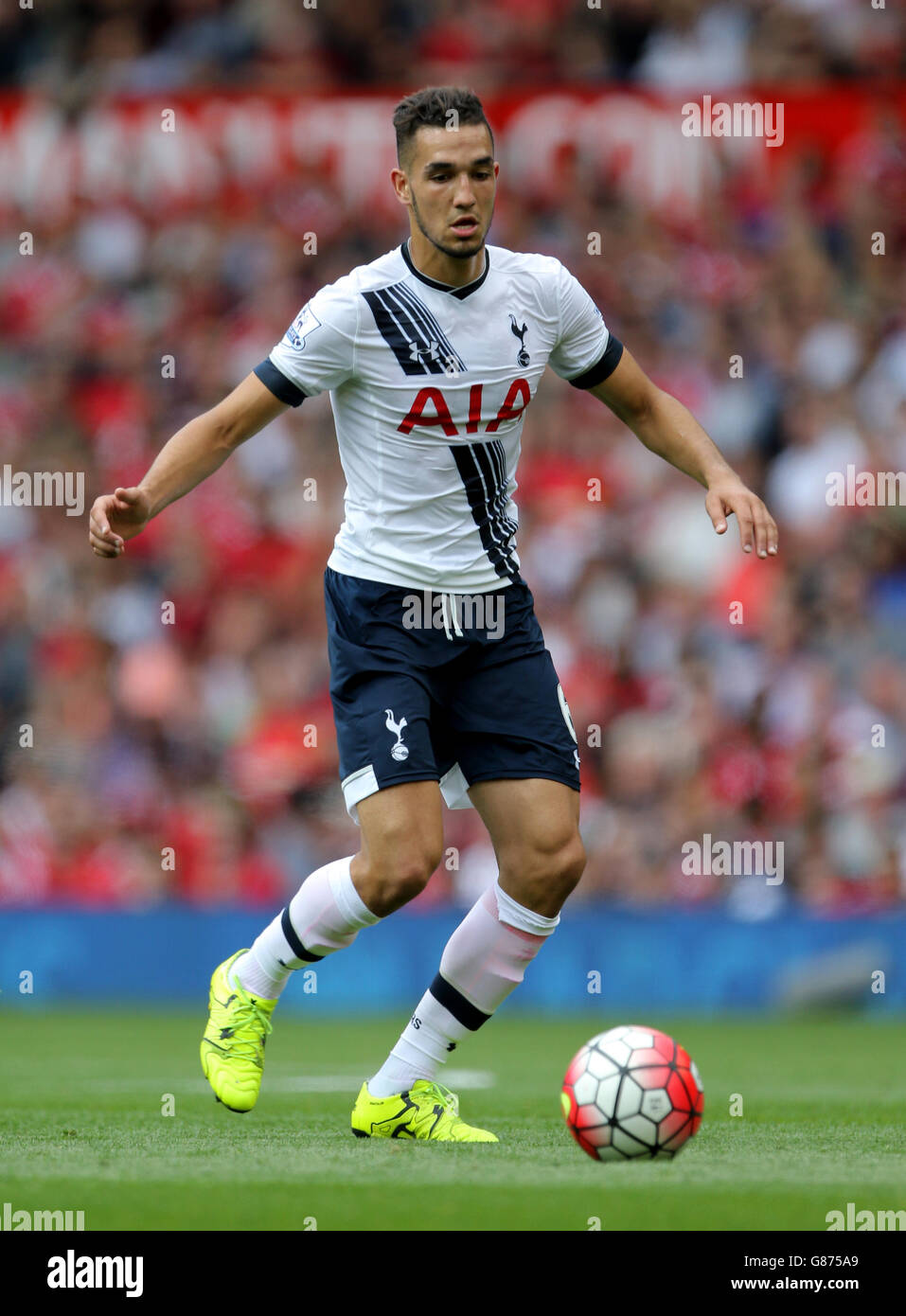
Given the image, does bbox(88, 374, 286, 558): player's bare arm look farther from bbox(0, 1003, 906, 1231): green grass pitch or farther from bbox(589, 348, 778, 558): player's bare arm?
bbox(0, 1003, 906, 1231): green grass pitch

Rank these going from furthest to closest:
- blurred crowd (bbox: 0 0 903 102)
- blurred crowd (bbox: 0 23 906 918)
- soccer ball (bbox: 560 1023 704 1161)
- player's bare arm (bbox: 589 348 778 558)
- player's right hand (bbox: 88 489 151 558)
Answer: blurred crowd (bbox: 0 0 903 102), blurred crowd (bbox: 0 23 906 918), player's bare arm (bbox: 589 348 778 558), player's right hand (bbox: 88 489 151 558), soccer ball (bbox: 560 1023 704 1161)

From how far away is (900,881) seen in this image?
1249cm

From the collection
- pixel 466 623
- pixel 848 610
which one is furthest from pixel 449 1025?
pixel 848 610

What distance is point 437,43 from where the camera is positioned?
1716 cm

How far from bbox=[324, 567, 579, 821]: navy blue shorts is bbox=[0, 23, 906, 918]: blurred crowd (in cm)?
655

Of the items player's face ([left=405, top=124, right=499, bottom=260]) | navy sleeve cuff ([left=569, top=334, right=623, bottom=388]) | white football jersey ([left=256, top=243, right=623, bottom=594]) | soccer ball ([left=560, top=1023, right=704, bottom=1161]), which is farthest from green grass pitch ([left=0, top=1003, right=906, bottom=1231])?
player's face ([left=405, top=124, right=499, bottom=260])

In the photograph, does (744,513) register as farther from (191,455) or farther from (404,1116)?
(404,1116)

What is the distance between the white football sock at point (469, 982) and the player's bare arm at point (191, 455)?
1.59 metres

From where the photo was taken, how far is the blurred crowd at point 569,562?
13016 mm

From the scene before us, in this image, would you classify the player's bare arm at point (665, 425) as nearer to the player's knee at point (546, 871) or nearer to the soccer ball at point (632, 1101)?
the player's knee at point (546, 871)

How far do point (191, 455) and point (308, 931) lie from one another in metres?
1.53

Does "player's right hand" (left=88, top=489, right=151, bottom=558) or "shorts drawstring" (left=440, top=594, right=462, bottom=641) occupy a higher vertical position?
"player's right hand" (left=88, top=489, right=151, bottom=558)

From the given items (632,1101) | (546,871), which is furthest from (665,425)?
(632,1101)

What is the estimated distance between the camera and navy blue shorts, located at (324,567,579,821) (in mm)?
5980
